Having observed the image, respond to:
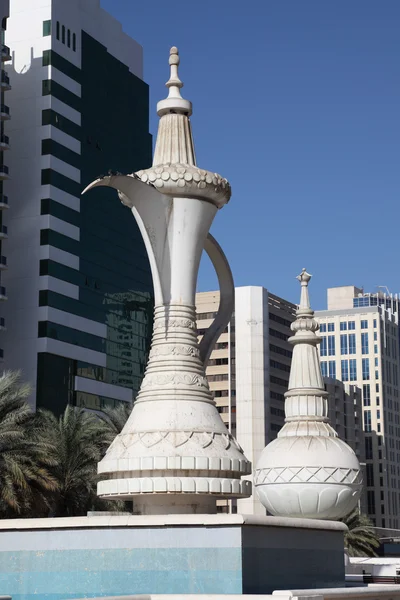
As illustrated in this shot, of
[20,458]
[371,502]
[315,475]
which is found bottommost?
[315,475]

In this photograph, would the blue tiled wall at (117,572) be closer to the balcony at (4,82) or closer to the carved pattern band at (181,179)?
the carved pattern band at (181,179)

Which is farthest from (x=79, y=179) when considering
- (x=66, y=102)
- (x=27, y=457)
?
(x=27, y=457)

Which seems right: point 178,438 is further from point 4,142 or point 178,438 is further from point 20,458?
point 4,142

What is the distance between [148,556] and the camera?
72.6 feet

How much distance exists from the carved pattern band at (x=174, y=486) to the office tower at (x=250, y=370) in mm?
96899

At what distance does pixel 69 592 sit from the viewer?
22594 millimetres

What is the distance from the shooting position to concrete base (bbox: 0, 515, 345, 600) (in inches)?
854

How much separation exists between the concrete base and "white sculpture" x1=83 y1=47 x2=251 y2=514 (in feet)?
5.26

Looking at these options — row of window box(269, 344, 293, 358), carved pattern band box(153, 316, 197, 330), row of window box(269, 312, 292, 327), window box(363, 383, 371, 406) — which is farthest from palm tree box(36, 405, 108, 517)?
window box(363, 383, 371, 406)

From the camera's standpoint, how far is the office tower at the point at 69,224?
268ft

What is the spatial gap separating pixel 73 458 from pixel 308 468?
16671 millimetres

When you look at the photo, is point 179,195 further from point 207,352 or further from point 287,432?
point 287,432

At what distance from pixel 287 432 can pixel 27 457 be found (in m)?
12.3

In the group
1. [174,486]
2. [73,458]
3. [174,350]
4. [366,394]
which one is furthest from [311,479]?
[366,394]
